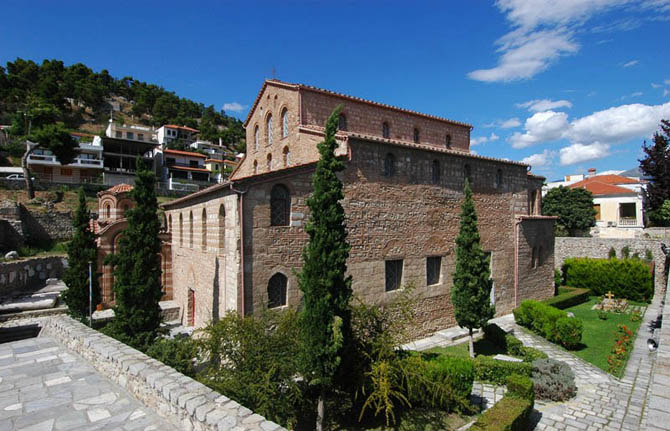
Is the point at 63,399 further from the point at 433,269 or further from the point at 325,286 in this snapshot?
the point at 433,269

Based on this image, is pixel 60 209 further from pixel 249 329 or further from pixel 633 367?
pixel 633 367

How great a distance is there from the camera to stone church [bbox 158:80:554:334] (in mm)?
11031

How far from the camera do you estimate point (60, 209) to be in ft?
97.0

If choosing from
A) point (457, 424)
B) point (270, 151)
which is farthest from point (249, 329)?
point (270, 151)

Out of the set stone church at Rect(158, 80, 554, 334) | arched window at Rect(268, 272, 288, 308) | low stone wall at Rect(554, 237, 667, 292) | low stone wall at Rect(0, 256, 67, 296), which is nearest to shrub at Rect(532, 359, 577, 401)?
stone church at Rect(158, 80, 554, 334)

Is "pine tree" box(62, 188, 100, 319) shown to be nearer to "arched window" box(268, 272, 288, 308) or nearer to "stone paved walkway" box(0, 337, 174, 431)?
"stone paved walkway" box(0, 337, 174, 431)

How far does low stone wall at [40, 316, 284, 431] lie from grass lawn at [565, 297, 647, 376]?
483 inches

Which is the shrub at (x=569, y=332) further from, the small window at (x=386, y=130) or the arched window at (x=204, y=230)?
the arched window at (x=204, y=230)

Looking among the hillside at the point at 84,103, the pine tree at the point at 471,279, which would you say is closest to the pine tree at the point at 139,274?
the pine tree at the point at 471,279

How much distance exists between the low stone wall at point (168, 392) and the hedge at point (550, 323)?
1317cm

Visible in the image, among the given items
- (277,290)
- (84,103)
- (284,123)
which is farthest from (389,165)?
(84,103)

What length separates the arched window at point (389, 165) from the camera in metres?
13.8

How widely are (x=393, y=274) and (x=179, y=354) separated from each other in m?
8.25

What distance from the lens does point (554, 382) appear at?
10281 mm
